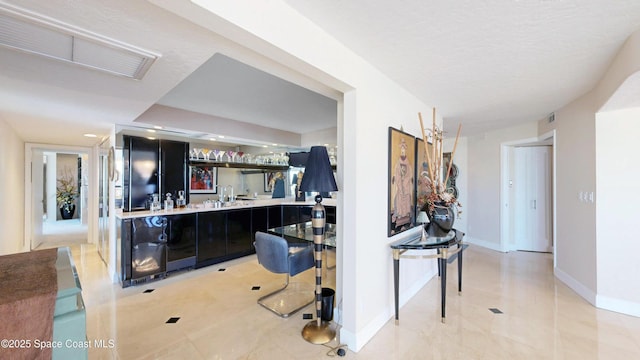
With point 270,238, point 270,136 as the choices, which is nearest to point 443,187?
point 270,238

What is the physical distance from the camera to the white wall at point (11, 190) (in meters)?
3.24

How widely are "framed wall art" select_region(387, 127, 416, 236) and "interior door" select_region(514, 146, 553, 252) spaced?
134 inches

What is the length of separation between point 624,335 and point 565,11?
2789mm

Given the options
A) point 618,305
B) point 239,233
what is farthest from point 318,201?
point 618,305

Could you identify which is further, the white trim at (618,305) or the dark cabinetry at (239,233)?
the dark cabinetry at (239,233)

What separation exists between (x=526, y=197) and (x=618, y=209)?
2.34 metres

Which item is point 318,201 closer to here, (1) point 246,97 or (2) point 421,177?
(2) point 421,177

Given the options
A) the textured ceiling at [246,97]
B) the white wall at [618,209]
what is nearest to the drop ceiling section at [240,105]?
the textured ceiling at [246,97]

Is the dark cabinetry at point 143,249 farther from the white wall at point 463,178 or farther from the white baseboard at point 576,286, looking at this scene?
the white wall at point 463,178

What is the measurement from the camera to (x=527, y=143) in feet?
15.2

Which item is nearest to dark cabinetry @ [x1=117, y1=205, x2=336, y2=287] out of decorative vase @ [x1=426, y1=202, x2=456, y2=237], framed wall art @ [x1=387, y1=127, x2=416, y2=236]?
framed wall art @ [x1=387, y1=127, x2=416, y2=236]

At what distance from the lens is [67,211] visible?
8.37 meters

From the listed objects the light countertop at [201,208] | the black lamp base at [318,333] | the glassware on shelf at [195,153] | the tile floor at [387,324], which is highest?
the glassware on shelf at [195,153]

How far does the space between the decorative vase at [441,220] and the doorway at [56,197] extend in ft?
22.3
